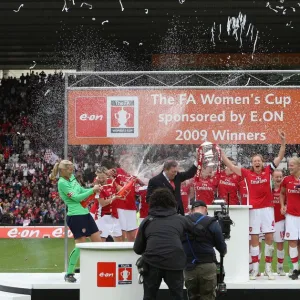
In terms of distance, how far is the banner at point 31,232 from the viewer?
2242cm

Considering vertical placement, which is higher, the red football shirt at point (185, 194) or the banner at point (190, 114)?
the banner at point (190, 114)

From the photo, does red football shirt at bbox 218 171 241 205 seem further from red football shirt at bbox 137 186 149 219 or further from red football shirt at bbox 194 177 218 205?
red football shirt at bbox 137 186 149 219

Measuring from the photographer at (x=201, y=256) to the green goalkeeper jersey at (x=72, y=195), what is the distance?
2.15m

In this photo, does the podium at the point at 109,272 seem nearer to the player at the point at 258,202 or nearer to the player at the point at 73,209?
the player at the point at 73,209

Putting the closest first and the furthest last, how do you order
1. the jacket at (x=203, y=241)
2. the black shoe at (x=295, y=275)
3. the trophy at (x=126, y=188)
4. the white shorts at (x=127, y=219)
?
the jacket at (x=203, y=241), the black shoe at (x=295, y=275), the trophy at (x=126, y=188), the white shorts at (x=127, y=219)

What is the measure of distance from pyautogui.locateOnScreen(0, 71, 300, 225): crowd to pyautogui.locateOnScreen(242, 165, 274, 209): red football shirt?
17.5 feet

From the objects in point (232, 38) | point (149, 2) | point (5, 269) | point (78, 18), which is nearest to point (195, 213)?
point (5, 269)

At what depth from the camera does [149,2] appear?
2355 cm

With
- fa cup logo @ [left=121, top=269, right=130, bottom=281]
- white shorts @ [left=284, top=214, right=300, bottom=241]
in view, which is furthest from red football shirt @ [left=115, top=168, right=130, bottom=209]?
fa cup logo @ [left=121, top=269, right=130, bottom=281]

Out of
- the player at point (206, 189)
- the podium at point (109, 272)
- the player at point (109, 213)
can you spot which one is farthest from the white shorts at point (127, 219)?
the podium at point (109, 272)

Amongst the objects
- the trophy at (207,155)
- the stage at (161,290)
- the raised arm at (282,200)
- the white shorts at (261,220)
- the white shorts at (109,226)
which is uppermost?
the trophy at (207,155)

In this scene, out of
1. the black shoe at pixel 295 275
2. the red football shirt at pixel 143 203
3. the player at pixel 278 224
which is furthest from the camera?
the red football shirt at pixel 143 203

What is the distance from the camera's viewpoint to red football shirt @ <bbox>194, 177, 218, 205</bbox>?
12844mm

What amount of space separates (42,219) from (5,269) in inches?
373
